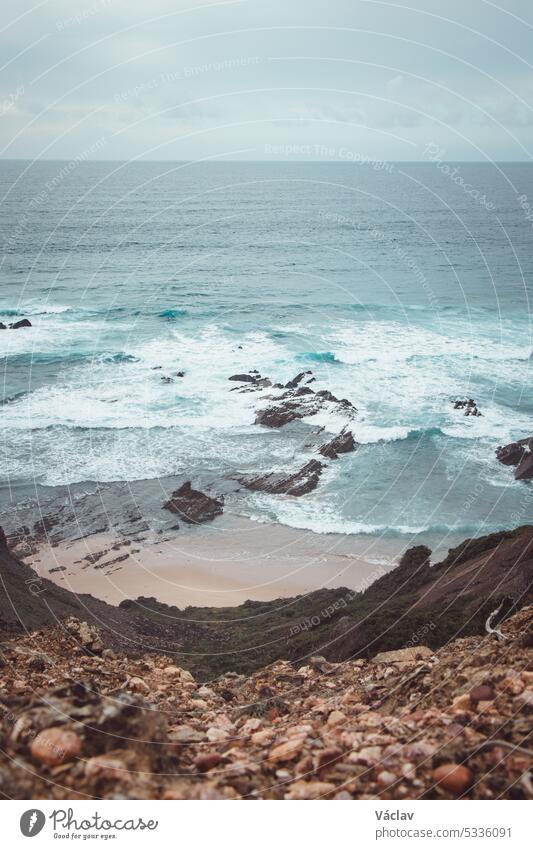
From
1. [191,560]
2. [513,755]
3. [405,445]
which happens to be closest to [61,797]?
[513,755]

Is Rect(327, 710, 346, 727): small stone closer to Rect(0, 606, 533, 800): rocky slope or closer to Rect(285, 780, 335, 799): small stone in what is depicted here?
Rect(0, 606, 533, 800): rocky slope

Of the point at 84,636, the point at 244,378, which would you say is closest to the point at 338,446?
the point at 244,378

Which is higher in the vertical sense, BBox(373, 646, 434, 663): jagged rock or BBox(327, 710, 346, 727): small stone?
BBox(327, 710, 346, 727): small stone

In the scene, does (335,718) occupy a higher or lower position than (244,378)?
lower

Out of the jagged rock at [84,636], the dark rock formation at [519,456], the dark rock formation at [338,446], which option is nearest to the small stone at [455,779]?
the jagged rock at [84,636]

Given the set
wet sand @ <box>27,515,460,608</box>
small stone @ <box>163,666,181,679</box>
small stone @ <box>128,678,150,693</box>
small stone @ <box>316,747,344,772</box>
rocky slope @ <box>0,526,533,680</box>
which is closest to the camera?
small stone @ <box>316,747,344,772</box>

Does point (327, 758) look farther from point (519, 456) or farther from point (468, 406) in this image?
point (468, 406)

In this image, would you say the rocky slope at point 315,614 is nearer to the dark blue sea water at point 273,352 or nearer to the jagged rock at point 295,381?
the dark blue sea water at point 273,352

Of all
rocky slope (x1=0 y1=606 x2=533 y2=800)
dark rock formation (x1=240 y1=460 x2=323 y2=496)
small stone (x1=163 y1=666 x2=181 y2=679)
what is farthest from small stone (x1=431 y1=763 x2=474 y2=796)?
dark rock formation (x1=240 y1=460 x2=323 y2=496)

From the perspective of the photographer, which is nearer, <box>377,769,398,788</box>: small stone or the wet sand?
<box>377,769,398,788</box>: small stone
